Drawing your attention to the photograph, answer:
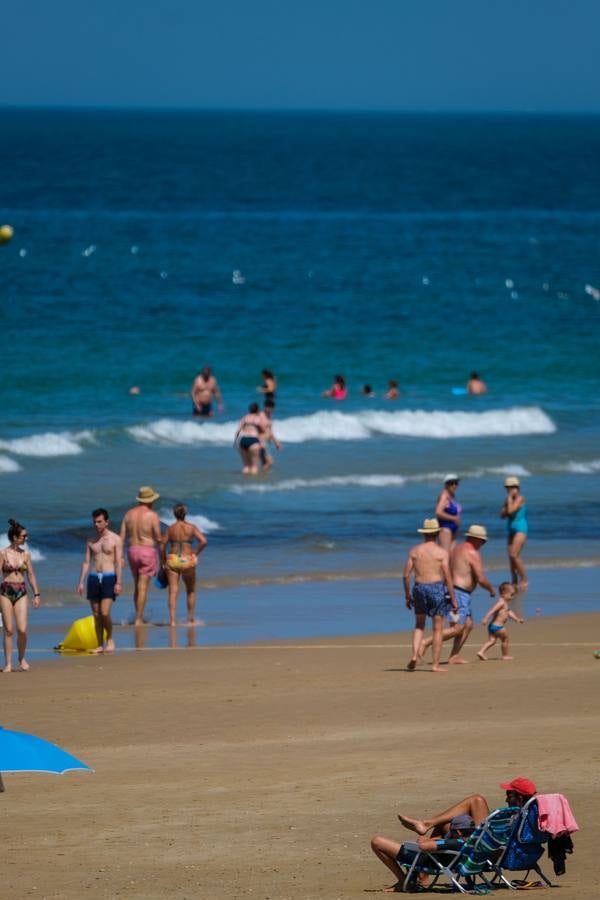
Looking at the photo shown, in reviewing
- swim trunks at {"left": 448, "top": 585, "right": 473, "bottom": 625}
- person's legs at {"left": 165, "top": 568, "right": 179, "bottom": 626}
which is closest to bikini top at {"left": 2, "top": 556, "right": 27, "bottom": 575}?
person's legs at {"left": 165, "top": 568, "right": 179, "bottom": 626}

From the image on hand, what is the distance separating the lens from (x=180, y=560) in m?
16.5

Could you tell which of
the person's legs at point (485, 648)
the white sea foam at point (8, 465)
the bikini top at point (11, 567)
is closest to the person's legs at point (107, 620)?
the bikini top at point (11, 567)

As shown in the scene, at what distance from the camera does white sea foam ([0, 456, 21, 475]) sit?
26298mm

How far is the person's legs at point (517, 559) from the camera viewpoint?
1848cm

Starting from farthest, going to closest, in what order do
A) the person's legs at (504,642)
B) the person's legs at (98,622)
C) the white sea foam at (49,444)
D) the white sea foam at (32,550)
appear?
the white sea foam at (49,444) < the white sea foam at (32,550) < the person's legs at (98,622) < the person's legs at (504,642)

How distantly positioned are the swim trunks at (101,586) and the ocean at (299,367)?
62.7 inches

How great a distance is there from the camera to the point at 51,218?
70.9 meters

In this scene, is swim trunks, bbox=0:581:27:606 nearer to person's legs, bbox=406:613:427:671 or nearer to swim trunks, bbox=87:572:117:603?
swim trunks, bbox=87:572:117:603

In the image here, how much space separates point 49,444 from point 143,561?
1217 centimetres

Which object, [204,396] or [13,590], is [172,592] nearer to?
[13,590]

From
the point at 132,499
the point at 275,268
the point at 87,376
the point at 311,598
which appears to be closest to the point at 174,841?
the point at 311,598

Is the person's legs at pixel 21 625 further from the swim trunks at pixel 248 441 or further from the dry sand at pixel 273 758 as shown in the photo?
the swim trunks at pixel 248 441

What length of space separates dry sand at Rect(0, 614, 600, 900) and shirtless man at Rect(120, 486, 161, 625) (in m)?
1.52

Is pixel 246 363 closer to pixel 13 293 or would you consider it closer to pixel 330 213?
pixel 13 293
